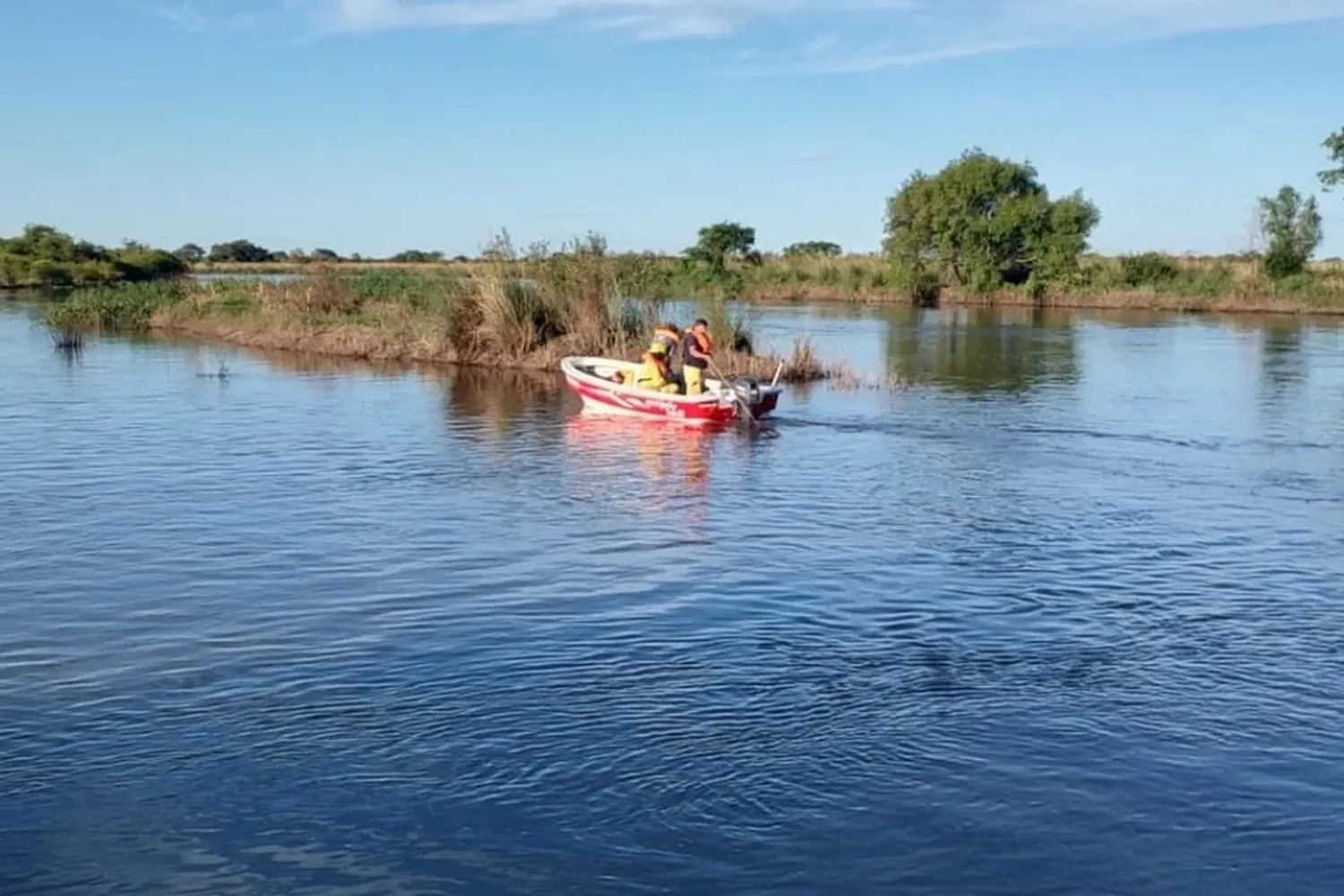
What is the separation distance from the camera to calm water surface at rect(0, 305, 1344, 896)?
7.84m

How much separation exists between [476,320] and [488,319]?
0.89 metres

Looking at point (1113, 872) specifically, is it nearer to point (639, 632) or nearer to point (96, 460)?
point (639, 632)

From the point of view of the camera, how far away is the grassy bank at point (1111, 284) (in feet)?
224

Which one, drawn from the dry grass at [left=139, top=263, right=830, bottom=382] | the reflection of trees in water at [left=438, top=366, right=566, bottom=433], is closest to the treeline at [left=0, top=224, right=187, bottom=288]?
the dry grass at [left=139, top=263, right=830, bottom=382]

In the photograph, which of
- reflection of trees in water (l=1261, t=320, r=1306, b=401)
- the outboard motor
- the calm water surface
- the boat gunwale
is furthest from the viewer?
reflection of trees in water (l=1261, t=320, r=1306, b=401)

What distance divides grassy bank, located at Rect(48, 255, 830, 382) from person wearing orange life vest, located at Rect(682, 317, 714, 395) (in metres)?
5.29

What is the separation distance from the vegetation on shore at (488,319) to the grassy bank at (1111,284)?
12493 millimetres

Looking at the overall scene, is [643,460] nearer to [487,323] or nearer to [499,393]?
[499,393]

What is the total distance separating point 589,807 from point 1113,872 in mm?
2908

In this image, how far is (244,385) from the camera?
108ft

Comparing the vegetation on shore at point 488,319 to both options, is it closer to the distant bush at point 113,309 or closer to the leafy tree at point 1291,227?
the distant bush at point 113,309

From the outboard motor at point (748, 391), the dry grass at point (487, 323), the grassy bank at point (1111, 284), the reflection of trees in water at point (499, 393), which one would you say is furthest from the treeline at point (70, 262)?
the outboard motor at point (748, 391)

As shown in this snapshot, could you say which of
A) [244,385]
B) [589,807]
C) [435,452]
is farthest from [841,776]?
[244,385]

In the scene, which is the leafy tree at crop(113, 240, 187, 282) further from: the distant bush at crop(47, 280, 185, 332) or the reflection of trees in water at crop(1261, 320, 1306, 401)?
the reflection of trees in water at crop(1261, 320, 1306, 401)
